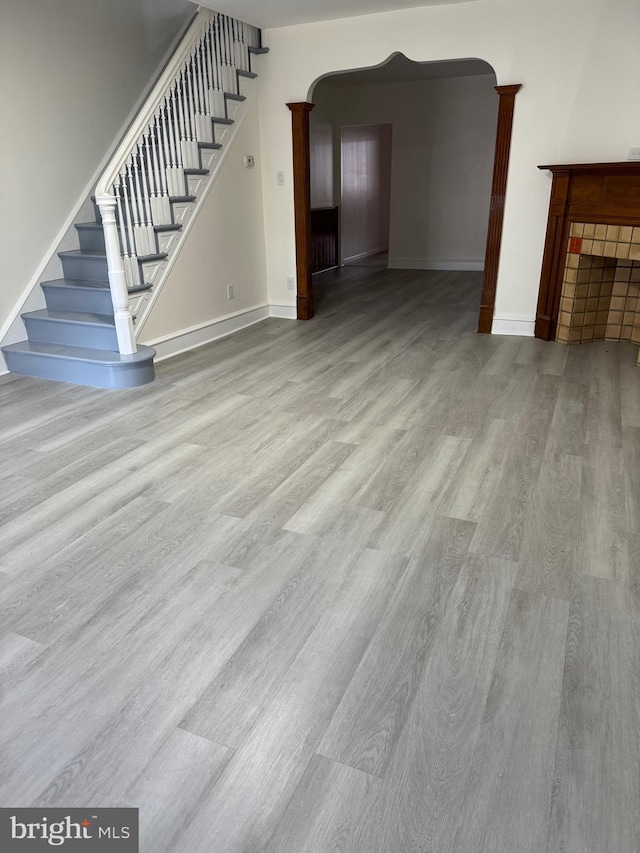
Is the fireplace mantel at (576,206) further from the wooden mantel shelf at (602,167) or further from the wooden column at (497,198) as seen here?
the wooden column at (497,198)

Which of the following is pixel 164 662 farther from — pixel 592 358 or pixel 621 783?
pixel 592 358

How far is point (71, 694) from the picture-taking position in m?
1.59

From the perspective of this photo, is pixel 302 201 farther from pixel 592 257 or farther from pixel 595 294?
pixel 595 294

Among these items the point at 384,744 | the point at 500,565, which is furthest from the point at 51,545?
the point at 500,565

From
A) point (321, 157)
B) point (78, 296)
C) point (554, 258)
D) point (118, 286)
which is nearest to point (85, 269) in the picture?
point (78, 296)

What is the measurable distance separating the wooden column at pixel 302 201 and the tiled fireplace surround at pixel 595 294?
7.75 feet

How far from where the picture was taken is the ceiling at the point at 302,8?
14.3 ft

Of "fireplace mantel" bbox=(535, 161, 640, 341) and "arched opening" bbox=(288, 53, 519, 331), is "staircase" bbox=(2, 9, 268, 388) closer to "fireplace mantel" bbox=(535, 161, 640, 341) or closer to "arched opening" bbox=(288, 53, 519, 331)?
"fireplace mantel" bbox=(535, 161, 640, 341)

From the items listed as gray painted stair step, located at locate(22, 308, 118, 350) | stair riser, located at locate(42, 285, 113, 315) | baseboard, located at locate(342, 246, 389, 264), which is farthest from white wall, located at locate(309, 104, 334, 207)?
gray painted stair step, located at locate(22, 308, 118, 350)

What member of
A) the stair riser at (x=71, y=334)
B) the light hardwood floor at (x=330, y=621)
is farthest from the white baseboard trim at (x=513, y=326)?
the stair riser at (x=71, y=334)

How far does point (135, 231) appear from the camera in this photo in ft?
13.6

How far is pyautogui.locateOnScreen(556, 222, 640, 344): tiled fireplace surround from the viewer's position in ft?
14.9

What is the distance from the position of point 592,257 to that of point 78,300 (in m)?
3.95

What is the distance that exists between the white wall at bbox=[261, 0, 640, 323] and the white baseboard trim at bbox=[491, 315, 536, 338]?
0.04 meters
